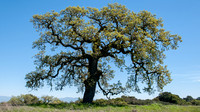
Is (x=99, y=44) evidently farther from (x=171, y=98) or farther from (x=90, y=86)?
(x=171, y=98)

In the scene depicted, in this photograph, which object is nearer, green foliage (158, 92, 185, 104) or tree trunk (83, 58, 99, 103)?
tree trunk (83, 58, 99, 103)

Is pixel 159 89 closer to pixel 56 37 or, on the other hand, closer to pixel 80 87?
pixel 80 87

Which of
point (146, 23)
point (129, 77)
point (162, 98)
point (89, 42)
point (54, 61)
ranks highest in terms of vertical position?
point (146, 23)

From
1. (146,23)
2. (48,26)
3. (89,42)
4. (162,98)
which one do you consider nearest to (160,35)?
(146,23)

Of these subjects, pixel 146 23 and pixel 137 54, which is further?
pixel 146 23

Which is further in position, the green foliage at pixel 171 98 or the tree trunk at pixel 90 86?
the green foliage at pixel 171 98

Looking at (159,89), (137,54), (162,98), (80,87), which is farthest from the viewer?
(162,98)

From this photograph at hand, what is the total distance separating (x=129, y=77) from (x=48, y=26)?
43.3 ft

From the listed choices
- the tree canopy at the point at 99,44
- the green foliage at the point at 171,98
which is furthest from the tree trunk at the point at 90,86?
the green foliage at the point at 171,98

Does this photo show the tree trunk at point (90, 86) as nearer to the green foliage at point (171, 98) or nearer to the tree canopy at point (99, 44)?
the tree canopy at point (99, 44)

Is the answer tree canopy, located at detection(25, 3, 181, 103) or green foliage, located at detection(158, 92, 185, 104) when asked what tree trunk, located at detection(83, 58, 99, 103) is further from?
green foliage, located at detection(158, 92, 185, 104)

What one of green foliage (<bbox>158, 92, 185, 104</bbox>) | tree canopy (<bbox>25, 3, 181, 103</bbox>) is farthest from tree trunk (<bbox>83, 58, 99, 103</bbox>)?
green foliage (<bbox>158, 92, 185, 104</bbox>)

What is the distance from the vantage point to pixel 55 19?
27.1 metres

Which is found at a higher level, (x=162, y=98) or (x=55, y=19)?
(x=55, y=19)
